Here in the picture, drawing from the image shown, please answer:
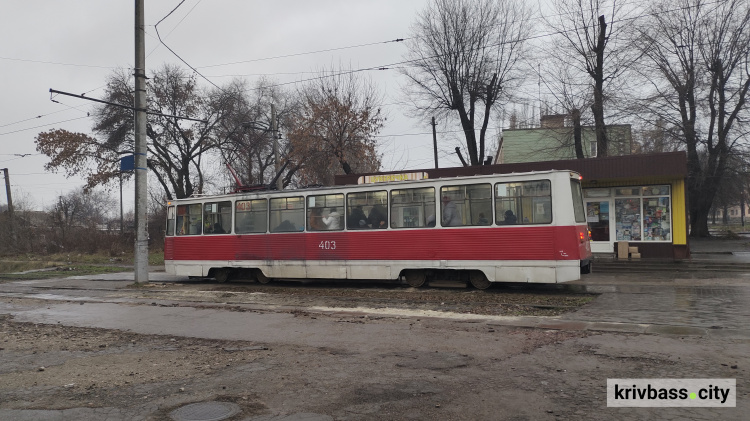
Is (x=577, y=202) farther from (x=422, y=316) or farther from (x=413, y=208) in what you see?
(x=422, y=316)

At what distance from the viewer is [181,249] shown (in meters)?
17.5

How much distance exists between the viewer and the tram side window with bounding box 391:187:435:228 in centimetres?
1330

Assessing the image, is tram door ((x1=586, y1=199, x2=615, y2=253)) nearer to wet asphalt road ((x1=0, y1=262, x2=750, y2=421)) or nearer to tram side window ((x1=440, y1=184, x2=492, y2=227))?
wet asphalt road ((x1=0, y1=262, x2=750, y2=421))

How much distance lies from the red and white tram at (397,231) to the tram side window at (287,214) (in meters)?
0.03

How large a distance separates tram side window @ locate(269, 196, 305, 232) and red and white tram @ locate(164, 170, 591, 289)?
3cm

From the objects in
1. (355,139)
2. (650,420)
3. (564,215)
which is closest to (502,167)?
(564,215)

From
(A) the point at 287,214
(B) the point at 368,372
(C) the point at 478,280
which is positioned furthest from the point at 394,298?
(B) the point at 368,372

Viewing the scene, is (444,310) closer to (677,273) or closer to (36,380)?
(36,380)

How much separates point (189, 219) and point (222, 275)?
7.23 ft

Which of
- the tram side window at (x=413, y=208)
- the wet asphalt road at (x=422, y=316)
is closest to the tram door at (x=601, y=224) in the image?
the wet asphalt road at (x=422, y=316)

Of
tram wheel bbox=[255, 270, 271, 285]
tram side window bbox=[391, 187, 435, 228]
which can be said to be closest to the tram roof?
tram side window bbox=[391, 187, 435, 228]

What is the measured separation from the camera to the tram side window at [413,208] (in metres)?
13.3

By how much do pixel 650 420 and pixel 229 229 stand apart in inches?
556

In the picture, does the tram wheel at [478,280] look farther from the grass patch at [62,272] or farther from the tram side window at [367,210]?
the grass patch at [62,272]
